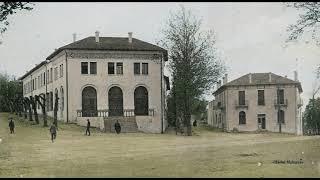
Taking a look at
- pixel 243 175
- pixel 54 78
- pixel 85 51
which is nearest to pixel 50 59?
pixel 54 78

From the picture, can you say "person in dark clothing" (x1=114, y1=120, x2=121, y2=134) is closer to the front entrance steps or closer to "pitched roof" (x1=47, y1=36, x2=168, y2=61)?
the front entrance steps

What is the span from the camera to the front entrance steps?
5331 centimetres

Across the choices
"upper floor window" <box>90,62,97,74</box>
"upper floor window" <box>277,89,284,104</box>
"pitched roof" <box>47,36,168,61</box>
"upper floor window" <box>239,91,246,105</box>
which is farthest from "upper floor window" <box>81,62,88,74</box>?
"upper floor window" <box>277,89,284,104</box>

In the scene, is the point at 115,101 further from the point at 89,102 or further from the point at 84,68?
the point at 84,68

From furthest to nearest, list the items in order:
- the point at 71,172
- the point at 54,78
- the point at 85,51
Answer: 1. the point at 54,78
2. the point at 85,51
3. the point at 71,172

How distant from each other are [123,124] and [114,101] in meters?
4.11

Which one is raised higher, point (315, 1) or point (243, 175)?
point (315, 1)

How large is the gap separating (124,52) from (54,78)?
10.6m

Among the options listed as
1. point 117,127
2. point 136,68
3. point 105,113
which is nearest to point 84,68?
point 105,113

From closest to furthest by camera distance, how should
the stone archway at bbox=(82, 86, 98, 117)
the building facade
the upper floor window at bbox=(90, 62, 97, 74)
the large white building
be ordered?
the large white building < the stone archway at bbox=(82, 86, 98, 117) < the upper floor window at bbox=(90, 62, 97, 74) < the building facade

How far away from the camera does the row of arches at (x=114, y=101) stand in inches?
2232

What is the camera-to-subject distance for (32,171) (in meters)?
19.6

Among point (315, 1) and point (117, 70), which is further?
point (117, 70)

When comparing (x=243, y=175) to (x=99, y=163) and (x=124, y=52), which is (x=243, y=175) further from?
(x=124, y=52)
